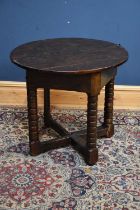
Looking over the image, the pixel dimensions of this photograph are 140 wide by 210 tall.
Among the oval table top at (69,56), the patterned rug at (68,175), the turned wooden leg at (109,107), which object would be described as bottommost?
the patterned rug at (68,175)

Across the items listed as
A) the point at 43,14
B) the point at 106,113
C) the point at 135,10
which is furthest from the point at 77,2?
the point at 106,113

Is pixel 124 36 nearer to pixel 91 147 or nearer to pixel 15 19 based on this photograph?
pixel 15 19

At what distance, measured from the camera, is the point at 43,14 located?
2.18 meters

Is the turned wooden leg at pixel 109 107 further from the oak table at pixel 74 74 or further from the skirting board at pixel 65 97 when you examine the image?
the skirting board at pixel 65 97

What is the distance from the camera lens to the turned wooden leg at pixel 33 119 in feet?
5.51

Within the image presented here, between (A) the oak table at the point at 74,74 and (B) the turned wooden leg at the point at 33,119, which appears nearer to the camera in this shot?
(A) the oak table at the point at 74,74

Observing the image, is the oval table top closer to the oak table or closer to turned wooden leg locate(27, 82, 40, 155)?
the oak table

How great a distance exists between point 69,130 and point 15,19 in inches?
30.5

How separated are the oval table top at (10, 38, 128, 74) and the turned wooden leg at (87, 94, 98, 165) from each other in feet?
0.51

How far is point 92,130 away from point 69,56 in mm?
368

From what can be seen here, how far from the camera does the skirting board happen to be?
2.31m

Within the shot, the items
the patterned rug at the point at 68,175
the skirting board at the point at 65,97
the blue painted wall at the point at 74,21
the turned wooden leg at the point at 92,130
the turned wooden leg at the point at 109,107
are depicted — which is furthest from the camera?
the skirting board at the point at 65,97

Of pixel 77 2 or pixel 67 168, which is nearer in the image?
pixel 67 168

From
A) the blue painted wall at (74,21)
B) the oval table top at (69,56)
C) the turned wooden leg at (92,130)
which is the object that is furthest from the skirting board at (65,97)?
the turned wooden leg at (92,130)
